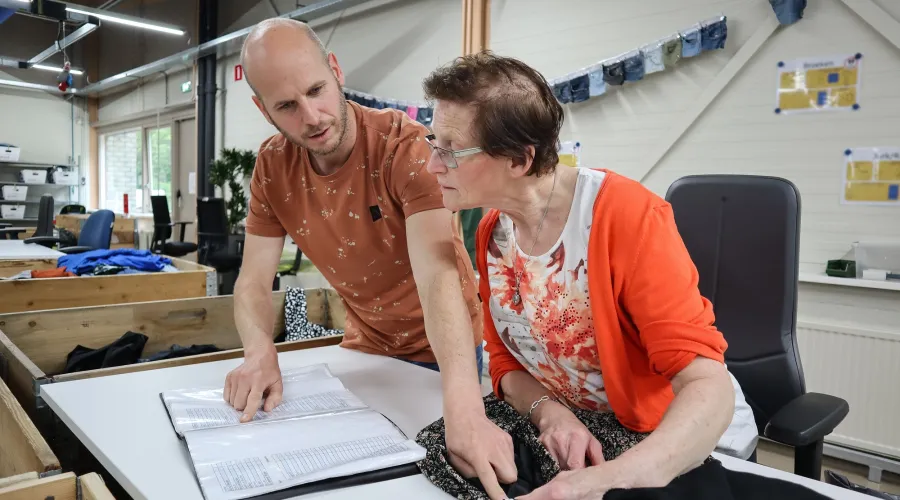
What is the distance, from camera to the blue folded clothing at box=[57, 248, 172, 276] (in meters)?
3.32

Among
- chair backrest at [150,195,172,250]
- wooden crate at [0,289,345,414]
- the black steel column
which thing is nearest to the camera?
wooden crate at [0,289,345,414]

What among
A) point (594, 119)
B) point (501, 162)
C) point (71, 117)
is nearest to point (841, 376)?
point (594, 119)

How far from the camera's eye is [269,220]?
5.31ft

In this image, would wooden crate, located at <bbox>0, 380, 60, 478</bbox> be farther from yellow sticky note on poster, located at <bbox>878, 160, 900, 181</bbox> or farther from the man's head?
yellow sticky note on poster, located at <bbox>878, 160, 900, 181</bbox>

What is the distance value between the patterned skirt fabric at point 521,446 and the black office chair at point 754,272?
697mm

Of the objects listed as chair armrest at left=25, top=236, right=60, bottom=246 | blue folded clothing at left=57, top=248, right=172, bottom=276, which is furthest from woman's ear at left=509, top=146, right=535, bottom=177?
chair armrest at left=25, top=236, right=60, bottom=246

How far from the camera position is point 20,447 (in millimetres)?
1099

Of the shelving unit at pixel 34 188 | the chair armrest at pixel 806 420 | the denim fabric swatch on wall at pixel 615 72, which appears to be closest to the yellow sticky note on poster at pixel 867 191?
the denim fabric swatch on wall at pixel 615 72

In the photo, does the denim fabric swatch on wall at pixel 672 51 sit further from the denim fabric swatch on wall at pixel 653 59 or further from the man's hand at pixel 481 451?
the man's hand at pixel 481 451

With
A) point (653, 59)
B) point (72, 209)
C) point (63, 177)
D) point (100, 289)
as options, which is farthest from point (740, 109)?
point (63, 177)

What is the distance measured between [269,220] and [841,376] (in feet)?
9.59

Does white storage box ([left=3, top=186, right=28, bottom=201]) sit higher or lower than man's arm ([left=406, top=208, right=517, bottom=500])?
higher

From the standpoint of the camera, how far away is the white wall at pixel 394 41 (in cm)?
525

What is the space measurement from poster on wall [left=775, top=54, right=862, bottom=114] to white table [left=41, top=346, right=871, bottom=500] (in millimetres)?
2803
